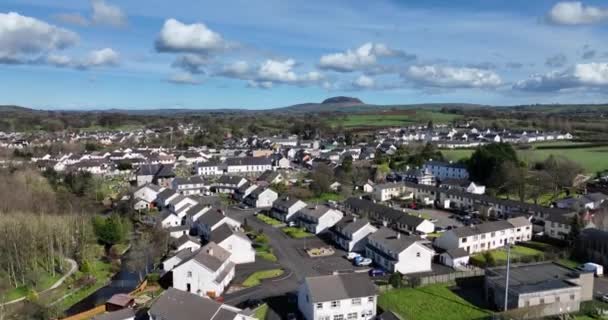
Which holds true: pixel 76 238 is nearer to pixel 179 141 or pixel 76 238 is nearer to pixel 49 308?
pixel 49 308

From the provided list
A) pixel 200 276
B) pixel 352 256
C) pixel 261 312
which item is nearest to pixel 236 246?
pixel 200 276

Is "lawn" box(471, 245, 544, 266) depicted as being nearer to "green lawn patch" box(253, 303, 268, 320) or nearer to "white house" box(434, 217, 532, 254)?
"white house" box(434, 217, 532, 254)

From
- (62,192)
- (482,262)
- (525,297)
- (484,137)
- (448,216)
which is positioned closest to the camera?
(525,297)

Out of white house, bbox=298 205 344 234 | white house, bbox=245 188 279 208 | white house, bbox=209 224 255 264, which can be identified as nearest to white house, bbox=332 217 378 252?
white house, bbox=298 205 344 234

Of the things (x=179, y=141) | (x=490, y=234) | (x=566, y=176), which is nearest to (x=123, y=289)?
(x=490, y=234)

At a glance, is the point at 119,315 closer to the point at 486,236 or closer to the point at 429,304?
the point at 429,304

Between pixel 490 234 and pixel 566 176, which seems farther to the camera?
pixel 566 176

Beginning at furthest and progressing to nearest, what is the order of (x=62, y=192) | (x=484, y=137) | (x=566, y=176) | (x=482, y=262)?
(x=484, y=137) → (x=566, y=176) → (x=62, y=192) → (x=482, y=262)
